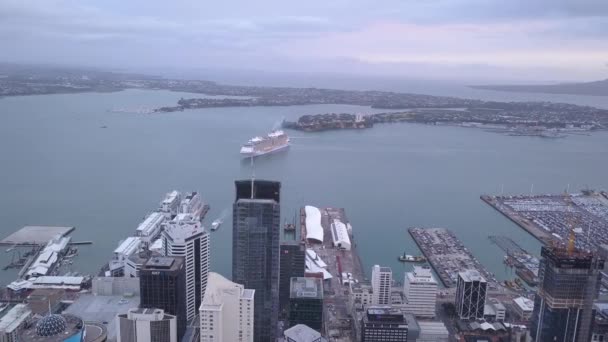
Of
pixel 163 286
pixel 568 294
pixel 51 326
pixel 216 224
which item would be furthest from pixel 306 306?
pixel 216 224

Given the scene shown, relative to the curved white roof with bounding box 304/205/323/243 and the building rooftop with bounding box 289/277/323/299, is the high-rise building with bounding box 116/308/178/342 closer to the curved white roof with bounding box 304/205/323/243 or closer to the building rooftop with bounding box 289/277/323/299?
the building rooftop with bounding box 289/277/323/299

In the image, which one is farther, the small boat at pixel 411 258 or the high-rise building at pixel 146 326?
the small boat at pixel 411 258

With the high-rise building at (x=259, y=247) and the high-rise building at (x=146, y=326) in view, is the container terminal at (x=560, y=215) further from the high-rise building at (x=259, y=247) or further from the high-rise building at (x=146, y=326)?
the high-rise building at (x=146, y=326)

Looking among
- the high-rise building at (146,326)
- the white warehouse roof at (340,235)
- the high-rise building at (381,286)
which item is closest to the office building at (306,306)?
the high-rise building at (381,286)

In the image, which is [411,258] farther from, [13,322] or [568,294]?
[13,322]

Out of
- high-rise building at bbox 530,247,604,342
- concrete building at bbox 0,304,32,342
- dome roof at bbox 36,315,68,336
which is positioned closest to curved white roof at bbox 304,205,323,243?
high-rise building at bbox 530,247,604,342
